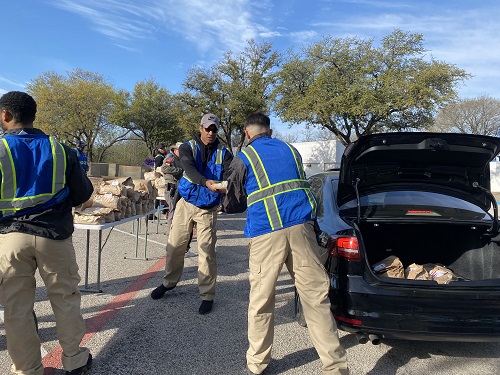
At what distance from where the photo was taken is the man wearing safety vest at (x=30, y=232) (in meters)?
2.28

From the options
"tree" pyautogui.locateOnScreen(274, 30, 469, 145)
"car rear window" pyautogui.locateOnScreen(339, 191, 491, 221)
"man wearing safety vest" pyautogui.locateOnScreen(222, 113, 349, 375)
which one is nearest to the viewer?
"man wearing safety vest" pyautogui.locateOnScreen(222, 113, 349, 375)

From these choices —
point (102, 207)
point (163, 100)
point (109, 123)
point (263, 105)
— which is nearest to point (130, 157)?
point (109, 123)

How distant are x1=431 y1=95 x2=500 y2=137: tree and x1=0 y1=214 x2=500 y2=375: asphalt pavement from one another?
136 ft

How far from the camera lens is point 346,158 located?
124 inches

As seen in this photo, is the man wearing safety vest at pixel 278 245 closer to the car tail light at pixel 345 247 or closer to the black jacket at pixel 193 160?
the car tail light at pixel 345 247

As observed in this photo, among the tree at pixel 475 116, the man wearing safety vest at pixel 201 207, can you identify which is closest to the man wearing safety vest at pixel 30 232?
the man wearing safety vest at pixel 201 207

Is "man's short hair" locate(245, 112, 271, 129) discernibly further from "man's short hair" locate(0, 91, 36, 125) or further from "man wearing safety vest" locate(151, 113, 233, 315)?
"man's short hair" locate(0, 91, 36, 125)

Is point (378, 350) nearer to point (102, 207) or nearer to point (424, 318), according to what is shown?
point (424, 318)

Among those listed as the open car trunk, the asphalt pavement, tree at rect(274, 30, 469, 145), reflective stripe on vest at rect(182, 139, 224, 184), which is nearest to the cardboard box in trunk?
the open car trunk

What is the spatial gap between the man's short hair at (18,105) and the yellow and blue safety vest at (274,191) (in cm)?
144

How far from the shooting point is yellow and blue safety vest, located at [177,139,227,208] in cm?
382

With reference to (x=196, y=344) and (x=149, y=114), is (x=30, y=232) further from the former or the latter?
(x=149, y=114)

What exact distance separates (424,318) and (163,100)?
3395 centimetres

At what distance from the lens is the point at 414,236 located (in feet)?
12.2
